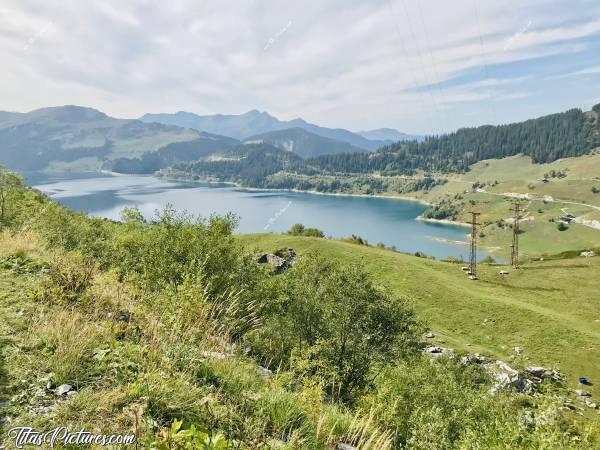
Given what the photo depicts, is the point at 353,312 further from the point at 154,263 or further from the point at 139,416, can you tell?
the point at 139,416

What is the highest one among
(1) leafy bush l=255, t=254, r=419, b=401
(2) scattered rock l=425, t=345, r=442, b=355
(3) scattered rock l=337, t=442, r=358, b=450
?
(3) scattered rock l=337, t=442, r=358, b=450

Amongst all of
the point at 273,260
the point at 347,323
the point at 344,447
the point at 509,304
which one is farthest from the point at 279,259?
the point at 344,447

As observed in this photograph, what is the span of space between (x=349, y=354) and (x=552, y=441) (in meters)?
15.6

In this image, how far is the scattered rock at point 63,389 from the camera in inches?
248

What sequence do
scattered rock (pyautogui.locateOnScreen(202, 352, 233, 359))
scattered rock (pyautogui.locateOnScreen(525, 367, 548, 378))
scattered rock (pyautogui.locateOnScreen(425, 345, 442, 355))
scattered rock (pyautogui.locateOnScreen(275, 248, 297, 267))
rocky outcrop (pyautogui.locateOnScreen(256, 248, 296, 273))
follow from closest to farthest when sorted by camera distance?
scattered rock (pyautogui.locateOnScreen(202, 352, 233, 359)) < scattered rock (pyautogui.locateOnScreen(525, 367, 548, 378)) < scattered rock (pyautogui.locateOnScreen(425, 345, 442, 355)) < rocky outcrop (pyautogui.locateOnScreen(256, 248, 296, 273)) < scattered rock (pyautogui.locateOnScreen(275, 248, 297, 267))

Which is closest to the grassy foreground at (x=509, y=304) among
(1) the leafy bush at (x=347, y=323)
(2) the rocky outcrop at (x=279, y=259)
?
(2) the rocky outcrop at (x=279, y=259)

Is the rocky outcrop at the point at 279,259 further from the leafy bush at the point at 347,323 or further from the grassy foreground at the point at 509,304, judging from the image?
the leafy bush at the point at 347,323

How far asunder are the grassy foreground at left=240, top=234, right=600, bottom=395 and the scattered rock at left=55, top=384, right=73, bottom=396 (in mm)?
26101

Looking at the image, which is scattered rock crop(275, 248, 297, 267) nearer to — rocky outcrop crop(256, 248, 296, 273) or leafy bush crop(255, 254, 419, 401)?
rocky outcrop crop(256, 248, 296, 273)

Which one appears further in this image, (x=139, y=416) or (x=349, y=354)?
(x=349, y=354)

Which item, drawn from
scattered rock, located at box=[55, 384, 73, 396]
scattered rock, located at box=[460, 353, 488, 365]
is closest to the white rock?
scattered rock, located at box=[55, 384, 73, 396]

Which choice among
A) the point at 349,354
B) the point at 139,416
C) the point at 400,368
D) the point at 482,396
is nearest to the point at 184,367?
the point at 139,416

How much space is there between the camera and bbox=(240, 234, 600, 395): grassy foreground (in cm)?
4019

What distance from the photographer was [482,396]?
59.8ft
